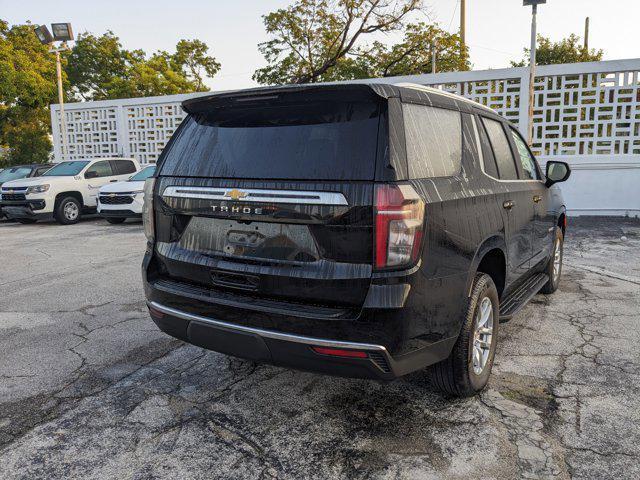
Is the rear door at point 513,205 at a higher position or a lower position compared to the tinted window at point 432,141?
lower

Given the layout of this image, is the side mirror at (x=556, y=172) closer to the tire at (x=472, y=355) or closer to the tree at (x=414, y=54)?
the tire at (x=472, y=355)

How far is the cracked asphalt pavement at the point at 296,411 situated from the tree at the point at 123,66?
37351 mm

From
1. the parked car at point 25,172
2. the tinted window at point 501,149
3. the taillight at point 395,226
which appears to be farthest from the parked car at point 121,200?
the taillight at point 395,226

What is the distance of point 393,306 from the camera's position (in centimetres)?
238

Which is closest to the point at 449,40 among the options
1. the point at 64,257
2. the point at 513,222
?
the point at 64,257

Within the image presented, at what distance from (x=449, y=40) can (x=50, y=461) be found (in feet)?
99.9

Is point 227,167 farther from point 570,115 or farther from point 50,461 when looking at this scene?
point 570,115

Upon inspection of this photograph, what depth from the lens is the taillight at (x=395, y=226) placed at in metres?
2.38

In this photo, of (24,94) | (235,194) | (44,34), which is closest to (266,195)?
(235,194)

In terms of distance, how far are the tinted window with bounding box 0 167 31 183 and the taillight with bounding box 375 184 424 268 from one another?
15835 mm

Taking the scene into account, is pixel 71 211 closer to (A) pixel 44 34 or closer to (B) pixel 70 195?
(B) pixel 70 195

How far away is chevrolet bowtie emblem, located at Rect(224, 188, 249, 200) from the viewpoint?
8.75ft

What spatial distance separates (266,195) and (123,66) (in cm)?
4582

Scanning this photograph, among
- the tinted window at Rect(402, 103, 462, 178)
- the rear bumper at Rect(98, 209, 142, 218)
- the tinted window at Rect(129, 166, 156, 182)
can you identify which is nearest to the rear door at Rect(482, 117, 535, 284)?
the tinted window at Rect(402, 103, 462, 178)
